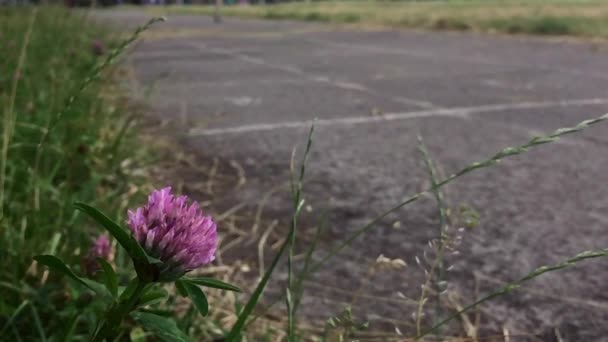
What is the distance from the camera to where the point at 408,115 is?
126 inches

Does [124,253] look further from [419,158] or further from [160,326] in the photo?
[419,158]

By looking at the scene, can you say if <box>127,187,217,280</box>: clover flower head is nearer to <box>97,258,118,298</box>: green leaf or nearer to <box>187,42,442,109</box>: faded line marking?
<box>97,258,118,298</box>: green leaf

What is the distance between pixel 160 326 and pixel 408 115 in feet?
8.45

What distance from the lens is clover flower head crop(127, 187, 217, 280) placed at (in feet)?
2.15

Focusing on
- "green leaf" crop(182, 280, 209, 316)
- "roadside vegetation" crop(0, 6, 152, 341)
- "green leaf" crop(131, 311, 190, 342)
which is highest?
"green leaf" crop(182, 280, 209, 316)

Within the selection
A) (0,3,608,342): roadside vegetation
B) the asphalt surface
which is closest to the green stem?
(0,3,608,342): roadside vegetation

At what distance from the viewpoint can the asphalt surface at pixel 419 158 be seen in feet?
4.54

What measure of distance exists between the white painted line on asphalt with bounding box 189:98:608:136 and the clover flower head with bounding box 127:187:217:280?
207 cm

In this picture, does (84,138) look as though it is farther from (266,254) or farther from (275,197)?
(266,254)

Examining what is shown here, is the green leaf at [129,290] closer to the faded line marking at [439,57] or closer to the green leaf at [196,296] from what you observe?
the green leaf at [196,296]

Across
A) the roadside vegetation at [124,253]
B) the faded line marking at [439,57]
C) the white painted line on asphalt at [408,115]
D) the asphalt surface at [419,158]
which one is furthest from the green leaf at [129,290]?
the faded line marking at [439,57]

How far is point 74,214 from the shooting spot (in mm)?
1529

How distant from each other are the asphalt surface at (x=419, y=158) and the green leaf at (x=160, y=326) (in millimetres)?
588

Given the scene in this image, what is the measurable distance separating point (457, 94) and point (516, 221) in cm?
211
